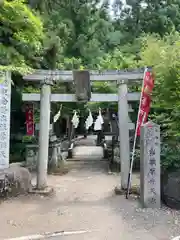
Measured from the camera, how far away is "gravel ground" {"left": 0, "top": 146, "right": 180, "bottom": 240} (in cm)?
584

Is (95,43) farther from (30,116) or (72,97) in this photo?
(72,97)

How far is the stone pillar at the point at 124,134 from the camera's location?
8.98 m

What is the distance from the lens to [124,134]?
9.05 metres

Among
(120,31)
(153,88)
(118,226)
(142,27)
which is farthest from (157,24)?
(118,226)

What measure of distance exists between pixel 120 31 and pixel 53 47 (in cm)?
1673

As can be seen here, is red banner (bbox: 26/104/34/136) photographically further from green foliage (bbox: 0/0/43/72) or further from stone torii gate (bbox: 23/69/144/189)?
stone torii gate (bbox: 23/69/144/189)

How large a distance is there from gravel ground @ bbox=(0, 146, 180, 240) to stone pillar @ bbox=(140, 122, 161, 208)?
267 millimetres

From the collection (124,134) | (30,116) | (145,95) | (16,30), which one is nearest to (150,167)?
(124,134)

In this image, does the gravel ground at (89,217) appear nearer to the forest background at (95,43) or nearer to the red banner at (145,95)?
the forest background at (95,43)

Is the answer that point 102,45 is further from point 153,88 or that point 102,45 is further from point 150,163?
point 150,163

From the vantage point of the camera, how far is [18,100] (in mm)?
14547

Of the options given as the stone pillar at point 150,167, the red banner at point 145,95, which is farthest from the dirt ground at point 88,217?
the red banner at point 145,95

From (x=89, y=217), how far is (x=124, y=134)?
→ 9.48ft

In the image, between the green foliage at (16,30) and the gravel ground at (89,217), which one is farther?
the green foliage at (16,30)
